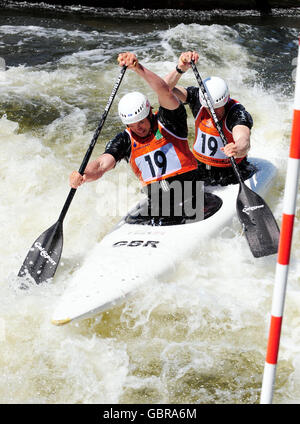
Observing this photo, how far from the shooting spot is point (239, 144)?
3889 mm

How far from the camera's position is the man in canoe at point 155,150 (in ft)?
12.6

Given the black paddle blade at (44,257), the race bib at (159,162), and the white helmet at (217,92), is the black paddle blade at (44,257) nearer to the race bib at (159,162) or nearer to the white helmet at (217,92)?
the race bib at (159,162)

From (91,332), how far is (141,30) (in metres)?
8.27

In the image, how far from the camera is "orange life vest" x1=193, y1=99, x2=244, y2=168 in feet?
14.6

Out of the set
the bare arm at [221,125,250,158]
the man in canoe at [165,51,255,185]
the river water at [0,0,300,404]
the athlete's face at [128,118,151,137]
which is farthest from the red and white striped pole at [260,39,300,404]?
the athlete's face at [128,118,151,137]

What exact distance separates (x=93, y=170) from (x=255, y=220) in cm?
130

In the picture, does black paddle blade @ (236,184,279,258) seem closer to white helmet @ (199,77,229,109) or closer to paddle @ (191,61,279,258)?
paddle @ (191,61,279,258)

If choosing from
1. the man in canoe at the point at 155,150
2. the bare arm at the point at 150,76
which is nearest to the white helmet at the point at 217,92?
the man in canoe at the point at 155,150

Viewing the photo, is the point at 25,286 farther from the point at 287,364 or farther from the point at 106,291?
A: the point at 287,364

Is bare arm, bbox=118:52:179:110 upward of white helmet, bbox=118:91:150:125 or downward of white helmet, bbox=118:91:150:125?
upward

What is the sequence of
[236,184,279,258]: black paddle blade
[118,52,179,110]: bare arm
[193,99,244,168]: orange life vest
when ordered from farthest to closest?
[193,99,244,168]: orange life vest → [236,184,279,258]: black paddle blade → [118,52,179,110]: bare arm

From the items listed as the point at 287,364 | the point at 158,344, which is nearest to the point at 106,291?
the point at 158,344

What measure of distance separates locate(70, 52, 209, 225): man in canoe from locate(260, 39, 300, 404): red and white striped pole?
73.9 inches

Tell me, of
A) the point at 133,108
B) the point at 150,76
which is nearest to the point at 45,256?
the point at 133,108
